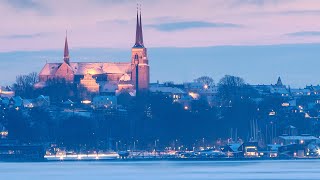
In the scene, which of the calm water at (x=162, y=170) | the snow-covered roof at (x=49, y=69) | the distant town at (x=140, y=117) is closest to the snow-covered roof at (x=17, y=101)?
the distant town at (x=140, y=117)

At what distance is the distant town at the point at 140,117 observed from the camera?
111 metres

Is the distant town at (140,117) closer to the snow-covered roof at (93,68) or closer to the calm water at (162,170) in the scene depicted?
the snow-covered roof at (93,68)

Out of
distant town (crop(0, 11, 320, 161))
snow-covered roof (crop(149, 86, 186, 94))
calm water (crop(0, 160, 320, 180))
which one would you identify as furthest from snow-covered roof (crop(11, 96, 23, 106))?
calm water (crop(0, 160, 320, 180))

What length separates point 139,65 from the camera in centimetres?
15962

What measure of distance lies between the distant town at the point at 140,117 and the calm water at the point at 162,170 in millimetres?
4083

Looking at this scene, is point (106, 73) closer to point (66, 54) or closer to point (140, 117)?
point (66, 54)

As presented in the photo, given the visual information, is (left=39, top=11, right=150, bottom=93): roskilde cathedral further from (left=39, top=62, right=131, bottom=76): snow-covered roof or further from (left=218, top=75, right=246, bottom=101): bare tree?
(left=218, top=75, right=246, bottom=101): bare tree

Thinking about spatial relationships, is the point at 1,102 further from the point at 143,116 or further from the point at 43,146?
the point at 43,146

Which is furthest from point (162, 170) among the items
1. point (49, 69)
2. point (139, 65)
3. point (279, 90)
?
point (279, 90)

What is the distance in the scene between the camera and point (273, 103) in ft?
489

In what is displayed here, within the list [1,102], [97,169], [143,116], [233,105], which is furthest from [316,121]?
[97,169]

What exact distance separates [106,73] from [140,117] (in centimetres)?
4119

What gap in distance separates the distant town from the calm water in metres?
4.08

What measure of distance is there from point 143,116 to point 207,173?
142 feet
